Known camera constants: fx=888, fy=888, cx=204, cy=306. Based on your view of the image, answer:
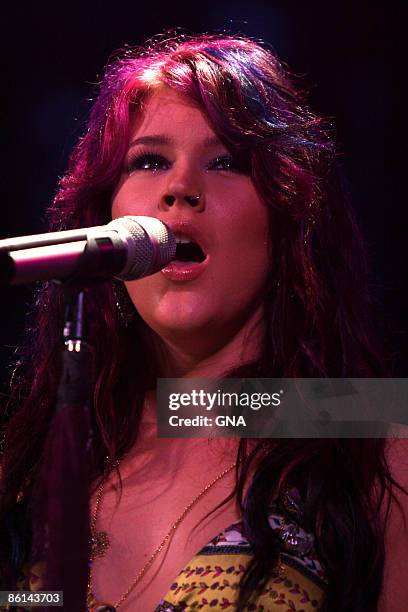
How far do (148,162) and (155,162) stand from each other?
2 centimetres

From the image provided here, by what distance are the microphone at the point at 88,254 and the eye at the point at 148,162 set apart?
0.49m

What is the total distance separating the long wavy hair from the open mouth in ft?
0.45

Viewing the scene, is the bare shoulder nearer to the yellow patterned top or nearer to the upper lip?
the yellow patterned top

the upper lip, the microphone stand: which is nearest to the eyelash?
the upper lip

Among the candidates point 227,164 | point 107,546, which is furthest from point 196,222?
point 107,546

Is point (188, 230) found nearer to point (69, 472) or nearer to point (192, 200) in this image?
point (192, 200)

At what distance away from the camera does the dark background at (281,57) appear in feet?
6.03

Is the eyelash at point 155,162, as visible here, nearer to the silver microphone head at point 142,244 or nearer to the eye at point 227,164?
the eye at point 227,164

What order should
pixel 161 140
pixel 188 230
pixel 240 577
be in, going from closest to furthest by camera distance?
pixel 240 577 → pixel 188 230 → pixel 161 140

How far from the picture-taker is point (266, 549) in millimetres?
1314

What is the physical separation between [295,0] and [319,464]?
1021 millimetres

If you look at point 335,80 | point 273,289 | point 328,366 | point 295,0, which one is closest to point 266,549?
point 328,366

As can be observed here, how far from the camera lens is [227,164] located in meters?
1.52

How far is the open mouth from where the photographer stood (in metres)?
1.45
